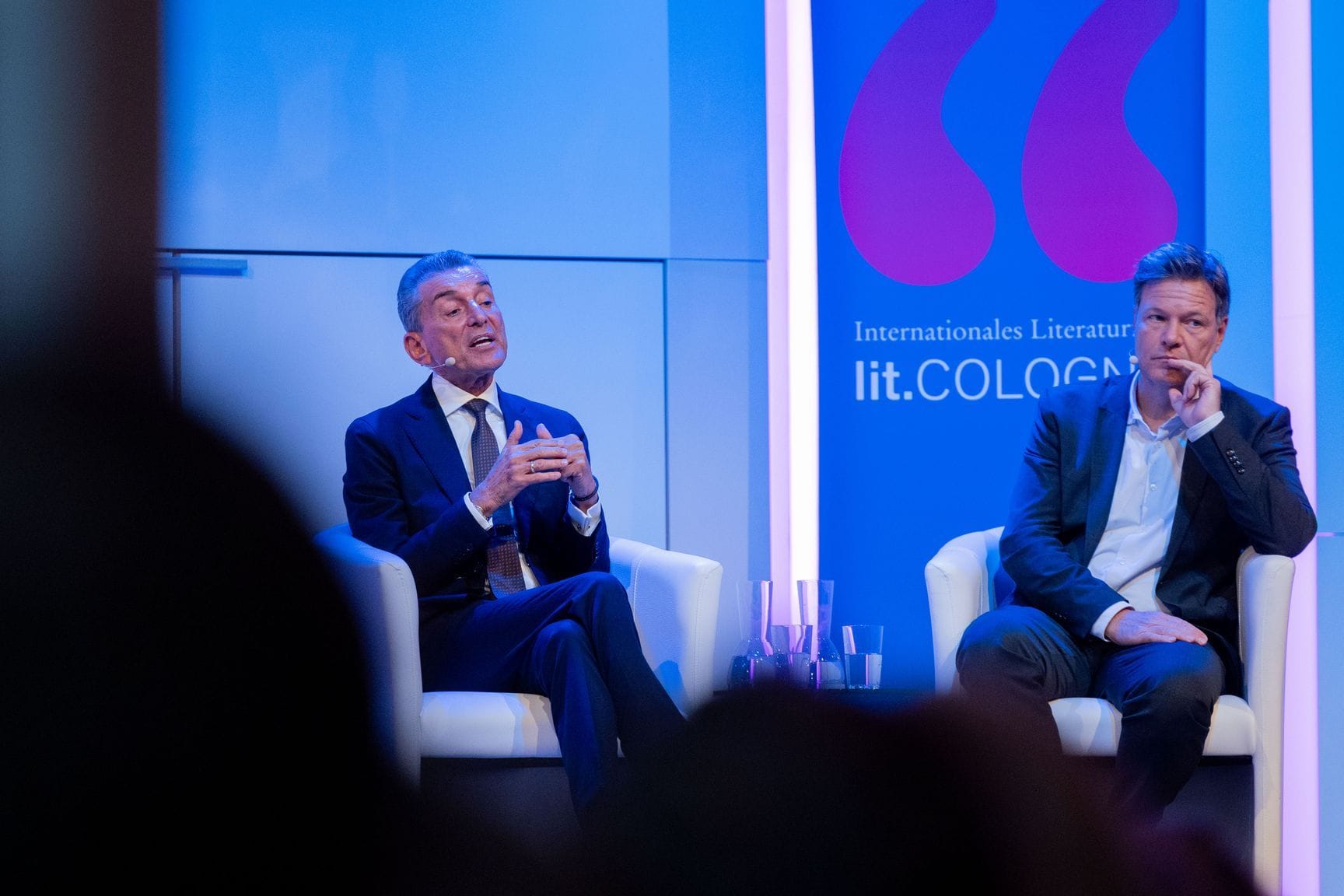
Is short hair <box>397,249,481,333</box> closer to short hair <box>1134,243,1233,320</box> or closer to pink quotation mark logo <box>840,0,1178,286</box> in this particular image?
pink quotation mark logo <box>840,0,1178,286</box>

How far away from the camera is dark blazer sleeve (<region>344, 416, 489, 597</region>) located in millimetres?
2883

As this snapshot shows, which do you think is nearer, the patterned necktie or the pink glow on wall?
the patterned necktie

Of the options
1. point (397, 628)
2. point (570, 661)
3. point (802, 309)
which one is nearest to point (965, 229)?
point (802, 309)

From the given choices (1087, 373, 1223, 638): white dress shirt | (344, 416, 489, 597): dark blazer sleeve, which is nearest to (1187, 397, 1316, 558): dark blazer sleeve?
(1087, 373, 1223, 638): white dress shirt

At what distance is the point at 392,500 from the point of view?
2.96m

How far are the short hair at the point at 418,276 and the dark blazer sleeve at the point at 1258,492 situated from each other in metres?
1.78

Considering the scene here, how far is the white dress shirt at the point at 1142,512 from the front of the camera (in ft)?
9.41

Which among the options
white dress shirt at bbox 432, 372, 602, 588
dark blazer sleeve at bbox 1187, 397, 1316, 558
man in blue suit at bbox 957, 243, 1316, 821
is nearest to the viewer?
man in blue suit at bbox 957, 243, 1316, 821

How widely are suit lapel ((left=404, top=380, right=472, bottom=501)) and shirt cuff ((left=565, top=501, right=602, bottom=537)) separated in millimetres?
258

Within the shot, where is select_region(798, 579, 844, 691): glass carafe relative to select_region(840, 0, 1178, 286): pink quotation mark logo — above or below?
below

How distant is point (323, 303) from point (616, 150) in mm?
1007

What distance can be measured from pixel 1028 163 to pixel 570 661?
231 centimetres

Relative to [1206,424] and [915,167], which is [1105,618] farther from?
[915,167]

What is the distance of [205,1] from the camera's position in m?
3.71
